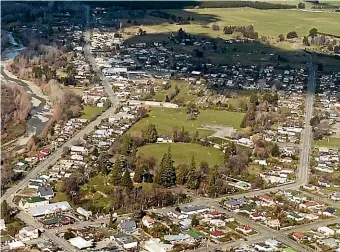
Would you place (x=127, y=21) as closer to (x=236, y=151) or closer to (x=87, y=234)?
(x=236, y=151)

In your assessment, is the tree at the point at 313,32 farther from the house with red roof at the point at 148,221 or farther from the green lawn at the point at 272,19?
the house with red roof at the point at 148,221

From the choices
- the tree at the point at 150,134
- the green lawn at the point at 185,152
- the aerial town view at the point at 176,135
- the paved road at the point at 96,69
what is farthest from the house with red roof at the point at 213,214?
the paved road at the point at 96,69

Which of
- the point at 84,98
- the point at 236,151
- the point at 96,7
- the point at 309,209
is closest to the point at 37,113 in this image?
the point at 84,98

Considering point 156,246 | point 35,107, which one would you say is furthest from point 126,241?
point 35,107

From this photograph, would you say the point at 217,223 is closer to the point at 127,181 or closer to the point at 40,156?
the point at 127,181

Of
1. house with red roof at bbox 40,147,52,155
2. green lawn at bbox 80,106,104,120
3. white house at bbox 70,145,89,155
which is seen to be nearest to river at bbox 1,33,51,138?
green lawn at bbox 80,106,104,120

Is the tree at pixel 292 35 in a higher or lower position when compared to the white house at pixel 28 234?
higher
